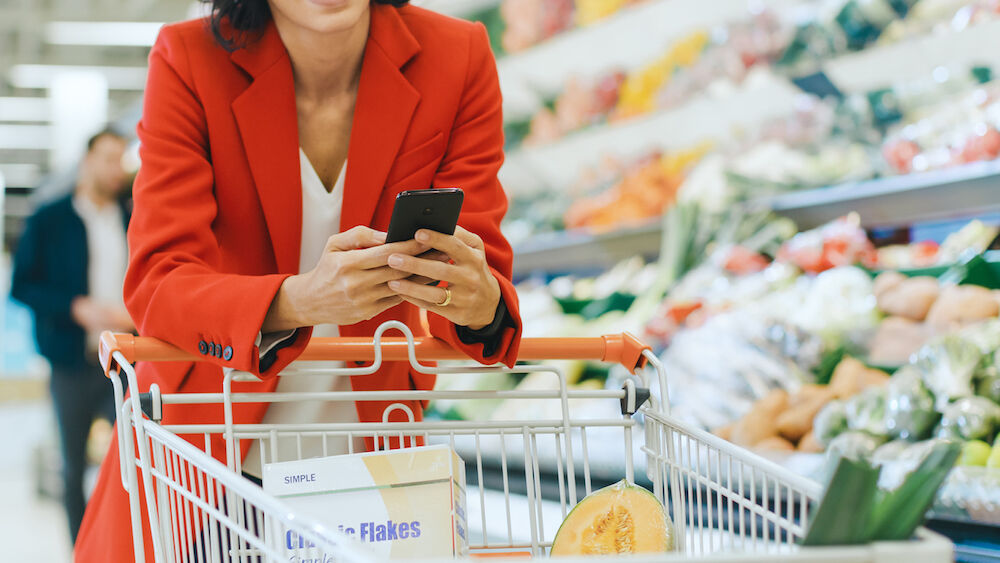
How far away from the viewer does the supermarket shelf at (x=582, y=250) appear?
14.5ft

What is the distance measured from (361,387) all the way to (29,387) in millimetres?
12311

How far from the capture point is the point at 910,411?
2.74 meters

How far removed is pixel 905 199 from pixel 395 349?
8.14 ft

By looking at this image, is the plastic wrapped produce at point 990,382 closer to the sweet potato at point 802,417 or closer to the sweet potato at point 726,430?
the sweet potato at point 802,417

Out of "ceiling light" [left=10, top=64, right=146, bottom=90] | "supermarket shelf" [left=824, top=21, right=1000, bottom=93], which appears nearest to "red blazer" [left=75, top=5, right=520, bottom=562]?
"supermarket shelf" [left=824, top=21, right=1000, bottom=93]

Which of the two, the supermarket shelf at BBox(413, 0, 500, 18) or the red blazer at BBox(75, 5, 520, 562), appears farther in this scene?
the supermarket shelf at BBox(413, 0, 500, 18)

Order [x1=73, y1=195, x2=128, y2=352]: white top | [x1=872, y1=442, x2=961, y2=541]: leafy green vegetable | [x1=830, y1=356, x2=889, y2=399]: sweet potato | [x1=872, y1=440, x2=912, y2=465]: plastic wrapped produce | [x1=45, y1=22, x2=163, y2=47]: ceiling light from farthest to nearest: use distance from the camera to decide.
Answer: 1. [x1=45, y1=22, x2=163, y2=47]: ceiling light
2. [x1=73, y1=195, x2=128, y2=352]: white top
3. [x1=830, y1=356, x2=889, y2=399]: sweet potato
4. [x1=872, y1=440, x2=912, y2=465]: plastic wrapped produce
5. [x1=872, y1=442, x2=961, y2=541]: leafy green vegetable

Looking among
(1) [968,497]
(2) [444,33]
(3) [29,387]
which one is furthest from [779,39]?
(3) [29,387]

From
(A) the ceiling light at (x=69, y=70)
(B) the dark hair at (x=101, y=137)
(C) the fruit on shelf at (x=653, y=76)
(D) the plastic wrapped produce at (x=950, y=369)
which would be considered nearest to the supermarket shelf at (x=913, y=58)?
(C) the fruit on shelf at (x=653, y=76)

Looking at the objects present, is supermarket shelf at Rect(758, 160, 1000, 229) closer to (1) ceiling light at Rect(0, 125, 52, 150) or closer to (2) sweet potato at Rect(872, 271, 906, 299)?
(2) sweet potato at Rect(872, 271, 906, 299)

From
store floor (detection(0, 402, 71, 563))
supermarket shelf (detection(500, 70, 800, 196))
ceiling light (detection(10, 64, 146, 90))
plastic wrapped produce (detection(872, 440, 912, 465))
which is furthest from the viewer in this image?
ceiling light (detection(10, 64, 146, 90))

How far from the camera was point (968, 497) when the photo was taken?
2.21m

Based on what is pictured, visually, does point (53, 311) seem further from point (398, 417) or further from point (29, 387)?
point (29, 387)

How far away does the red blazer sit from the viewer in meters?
1.31
